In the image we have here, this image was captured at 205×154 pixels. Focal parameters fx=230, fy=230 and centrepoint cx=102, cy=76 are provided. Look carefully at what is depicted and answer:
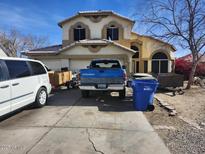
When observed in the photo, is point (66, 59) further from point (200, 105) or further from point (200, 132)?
point (200, 132)

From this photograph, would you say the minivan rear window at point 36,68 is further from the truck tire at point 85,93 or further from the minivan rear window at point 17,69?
the truck tire at point 85,93

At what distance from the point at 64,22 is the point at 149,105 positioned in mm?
19543

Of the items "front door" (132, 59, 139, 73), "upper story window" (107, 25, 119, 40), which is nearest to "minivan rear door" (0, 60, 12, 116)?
"upper story window" (107, 25, 119, 40)

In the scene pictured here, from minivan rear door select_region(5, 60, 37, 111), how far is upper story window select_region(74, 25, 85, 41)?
1783 cm

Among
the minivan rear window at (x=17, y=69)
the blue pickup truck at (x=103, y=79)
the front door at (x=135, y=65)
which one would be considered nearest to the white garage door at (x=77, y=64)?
the front door at (x=135, y=65)

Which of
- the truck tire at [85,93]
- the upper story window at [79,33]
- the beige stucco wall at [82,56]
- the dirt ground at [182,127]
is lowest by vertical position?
the dirt ground at [182,127]

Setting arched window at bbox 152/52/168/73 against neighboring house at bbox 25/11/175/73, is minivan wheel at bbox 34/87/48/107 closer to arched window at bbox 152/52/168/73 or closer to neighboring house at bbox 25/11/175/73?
neighboring house at bbox 25/11/175/73

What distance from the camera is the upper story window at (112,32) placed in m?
25.7

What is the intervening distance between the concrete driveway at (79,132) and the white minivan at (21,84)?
52 cm

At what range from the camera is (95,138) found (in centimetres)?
580

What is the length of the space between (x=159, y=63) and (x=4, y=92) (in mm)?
24115

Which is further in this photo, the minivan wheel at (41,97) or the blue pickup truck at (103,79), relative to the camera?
the blue pickup truck at (103,79)

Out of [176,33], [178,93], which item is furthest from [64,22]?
[178,93]

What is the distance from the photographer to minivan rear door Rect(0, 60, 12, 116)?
6809mm
